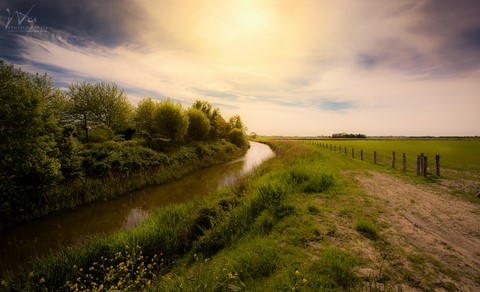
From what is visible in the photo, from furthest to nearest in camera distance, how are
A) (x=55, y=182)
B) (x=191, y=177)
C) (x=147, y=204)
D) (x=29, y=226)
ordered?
(x=191, y=177) < (x=147, y=204) < (x=55, y=182) < (x=29, y=226)

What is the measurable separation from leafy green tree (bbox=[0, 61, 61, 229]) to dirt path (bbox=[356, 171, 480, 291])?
15443 mm

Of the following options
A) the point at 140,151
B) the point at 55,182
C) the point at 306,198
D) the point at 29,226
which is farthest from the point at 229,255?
the point at 140,151

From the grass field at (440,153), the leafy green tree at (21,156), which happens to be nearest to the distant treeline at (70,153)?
the leafy green tree at (21,156)

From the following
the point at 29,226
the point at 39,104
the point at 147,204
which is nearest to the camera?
the point at 29,226

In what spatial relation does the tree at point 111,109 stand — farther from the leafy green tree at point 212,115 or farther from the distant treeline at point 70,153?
the leafy green tree at point 212,115

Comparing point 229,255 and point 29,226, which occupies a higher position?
point 229,255

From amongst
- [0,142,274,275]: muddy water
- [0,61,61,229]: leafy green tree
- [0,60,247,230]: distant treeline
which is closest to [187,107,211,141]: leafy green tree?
[0,60,247,230]: distant treeline

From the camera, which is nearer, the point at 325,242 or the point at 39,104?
the point at 325,242

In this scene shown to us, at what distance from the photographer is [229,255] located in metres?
5.74

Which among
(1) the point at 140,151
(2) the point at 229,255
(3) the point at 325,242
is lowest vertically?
(2) the point at 229,255

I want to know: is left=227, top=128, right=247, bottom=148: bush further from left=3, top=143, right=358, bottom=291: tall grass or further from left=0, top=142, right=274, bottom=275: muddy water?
left=3, top=143, right=358, bottom=291: tall grass

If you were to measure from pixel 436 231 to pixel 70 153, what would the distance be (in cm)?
1894

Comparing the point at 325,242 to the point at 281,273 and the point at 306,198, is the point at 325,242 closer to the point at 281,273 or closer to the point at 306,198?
the point at 281,273

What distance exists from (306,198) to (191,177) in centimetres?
1297
